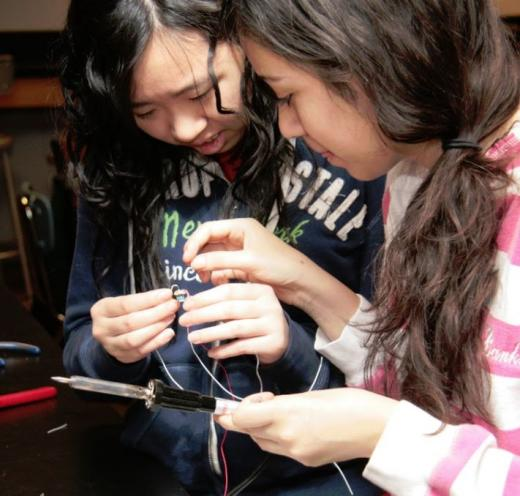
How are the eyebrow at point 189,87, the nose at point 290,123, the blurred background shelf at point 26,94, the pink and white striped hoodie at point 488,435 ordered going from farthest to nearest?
the blurred background shelf at point 26,94, the eyebrow at point 189,87, the nose at point 290,123, the pink and white striped hoodie at point 488,435

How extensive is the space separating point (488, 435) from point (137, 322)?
0.43 meters

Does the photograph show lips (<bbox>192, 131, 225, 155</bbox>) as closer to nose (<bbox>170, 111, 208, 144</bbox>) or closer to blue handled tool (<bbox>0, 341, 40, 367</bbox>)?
nose (<bbox>170, 111, 208, 144</bbox>)

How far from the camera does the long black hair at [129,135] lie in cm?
97

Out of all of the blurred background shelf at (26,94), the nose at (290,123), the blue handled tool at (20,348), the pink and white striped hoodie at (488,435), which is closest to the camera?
the pink and white striped hoodie at (488,435)

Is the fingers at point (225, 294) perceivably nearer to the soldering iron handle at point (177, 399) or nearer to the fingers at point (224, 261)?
the fingers at point (224, 261)

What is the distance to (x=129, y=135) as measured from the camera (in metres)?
1.12

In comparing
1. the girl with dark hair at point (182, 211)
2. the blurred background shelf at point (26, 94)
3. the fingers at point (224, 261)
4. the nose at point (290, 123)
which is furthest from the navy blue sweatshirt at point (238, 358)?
the blurred background shelf at point (26, 94)

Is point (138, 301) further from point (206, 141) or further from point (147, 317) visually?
point (206, 141)

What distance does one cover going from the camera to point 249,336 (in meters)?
0.96

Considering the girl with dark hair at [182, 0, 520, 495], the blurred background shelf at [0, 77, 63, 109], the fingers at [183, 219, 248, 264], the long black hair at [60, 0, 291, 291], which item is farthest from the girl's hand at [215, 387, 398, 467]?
the blurred background shelf at [0, 77, 63, 109]

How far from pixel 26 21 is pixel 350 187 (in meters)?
2.83

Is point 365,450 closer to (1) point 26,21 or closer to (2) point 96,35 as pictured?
(2) point 96,35

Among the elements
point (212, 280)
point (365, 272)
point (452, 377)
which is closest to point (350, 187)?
point (365, 272)

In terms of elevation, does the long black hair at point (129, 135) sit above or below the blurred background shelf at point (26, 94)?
above
